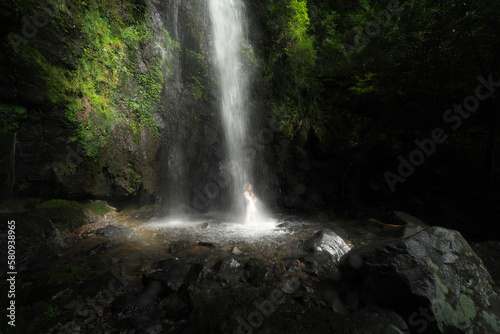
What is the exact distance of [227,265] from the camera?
4008 mm

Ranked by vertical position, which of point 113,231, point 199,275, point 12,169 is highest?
point 12,169

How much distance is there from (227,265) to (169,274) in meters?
1.07

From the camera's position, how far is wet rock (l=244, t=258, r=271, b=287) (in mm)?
3525

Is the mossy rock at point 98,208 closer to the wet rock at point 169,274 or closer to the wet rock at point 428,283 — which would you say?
the wet rock at point 169,274

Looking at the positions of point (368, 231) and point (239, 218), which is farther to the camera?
point (239, 218)

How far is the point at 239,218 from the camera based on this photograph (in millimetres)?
8742

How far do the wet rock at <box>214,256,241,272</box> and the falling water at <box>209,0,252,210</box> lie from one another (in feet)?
18.7

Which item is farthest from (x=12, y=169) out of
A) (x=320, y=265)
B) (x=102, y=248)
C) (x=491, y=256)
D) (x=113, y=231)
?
(x=491, y=256)

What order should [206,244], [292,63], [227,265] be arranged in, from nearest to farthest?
[227,265] < [206,244] < [292,63]

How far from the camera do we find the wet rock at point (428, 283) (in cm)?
258

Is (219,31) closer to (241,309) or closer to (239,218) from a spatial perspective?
(239,218)

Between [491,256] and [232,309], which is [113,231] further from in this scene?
[491,256]

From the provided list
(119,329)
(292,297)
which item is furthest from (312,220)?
(119,329)

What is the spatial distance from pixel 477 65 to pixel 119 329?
13.1m
